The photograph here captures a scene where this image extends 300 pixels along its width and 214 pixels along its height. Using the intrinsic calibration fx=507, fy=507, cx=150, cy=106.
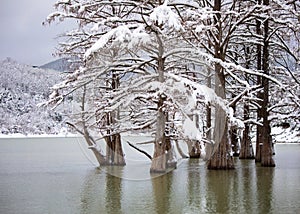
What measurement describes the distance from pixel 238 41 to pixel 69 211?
14787 mm

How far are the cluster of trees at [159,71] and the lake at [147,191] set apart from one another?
57.8 inches

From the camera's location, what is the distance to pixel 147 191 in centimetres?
1295

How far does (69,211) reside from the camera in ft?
32.1

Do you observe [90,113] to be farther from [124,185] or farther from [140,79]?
[124,185]

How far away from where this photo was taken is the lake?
10195 millimetres

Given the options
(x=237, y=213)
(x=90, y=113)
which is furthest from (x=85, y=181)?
(x=237, y=213)

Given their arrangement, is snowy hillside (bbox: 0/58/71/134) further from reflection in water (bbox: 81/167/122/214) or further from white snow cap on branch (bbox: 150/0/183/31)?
white snow cap on branch (bbox: 150/0/183/31)

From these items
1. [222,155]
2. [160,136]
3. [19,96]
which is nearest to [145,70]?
[160,136]

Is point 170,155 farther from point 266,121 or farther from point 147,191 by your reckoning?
point 147,191

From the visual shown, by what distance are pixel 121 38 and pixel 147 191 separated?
14.8 ft

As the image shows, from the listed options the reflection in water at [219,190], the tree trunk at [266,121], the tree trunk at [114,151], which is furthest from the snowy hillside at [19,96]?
the reflection in water at [219,190]

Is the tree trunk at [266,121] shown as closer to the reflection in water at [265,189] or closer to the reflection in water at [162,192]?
the reflection in water at [265,189]

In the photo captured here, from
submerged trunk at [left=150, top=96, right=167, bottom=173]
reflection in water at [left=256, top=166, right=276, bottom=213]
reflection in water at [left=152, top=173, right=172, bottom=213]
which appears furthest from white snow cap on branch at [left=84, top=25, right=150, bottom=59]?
reflection in water at [left=256, top=166, right=276, bottom=213]

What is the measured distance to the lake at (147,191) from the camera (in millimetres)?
10195
